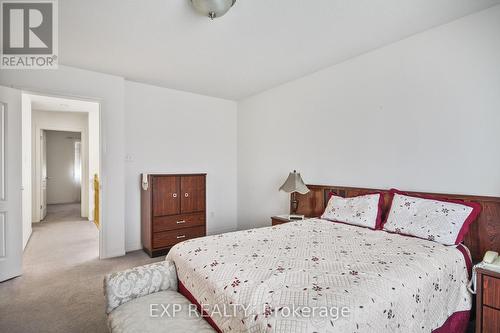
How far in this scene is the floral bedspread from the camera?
1.13 metres

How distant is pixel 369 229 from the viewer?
2.45 meters

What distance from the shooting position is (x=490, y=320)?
1.64m

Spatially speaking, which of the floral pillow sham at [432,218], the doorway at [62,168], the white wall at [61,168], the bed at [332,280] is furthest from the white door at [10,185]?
the white wall at [61,168]

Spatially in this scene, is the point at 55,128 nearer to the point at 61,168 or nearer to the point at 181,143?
the point at 61,168

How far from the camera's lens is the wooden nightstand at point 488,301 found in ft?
5.28

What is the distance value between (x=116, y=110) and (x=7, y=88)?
1130mm

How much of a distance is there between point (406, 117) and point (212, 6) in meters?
2.08

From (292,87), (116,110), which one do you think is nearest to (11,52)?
(116,110)

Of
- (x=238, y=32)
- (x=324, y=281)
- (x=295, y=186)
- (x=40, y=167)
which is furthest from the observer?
(x=40, y=167)

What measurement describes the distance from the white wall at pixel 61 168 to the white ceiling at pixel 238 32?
21.2 feet

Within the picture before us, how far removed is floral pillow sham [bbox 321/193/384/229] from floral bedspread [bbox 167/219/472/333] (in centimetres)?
30

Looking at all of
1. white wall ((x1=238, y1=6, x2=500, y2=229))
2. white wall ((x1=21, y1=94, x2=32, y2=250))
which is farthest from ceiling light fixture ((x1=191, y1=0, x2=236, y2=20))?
white wall ((x1=21, y1=94, x2=32, y2=250))

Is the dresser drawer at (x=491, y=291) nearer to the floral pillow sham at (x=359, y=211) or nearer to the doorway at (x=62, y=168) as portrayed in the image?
the floral pillow sham at (x=359, y=211)

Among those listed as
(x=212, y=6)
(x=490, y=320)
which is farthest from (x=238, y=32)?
(x=490, y=320)
